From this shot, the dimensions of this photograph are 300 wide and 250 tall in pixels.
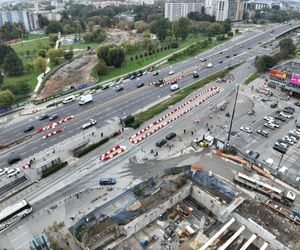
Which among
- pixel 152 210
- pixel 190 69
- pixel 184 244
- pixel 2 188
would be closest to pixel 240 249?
pixel 184 244

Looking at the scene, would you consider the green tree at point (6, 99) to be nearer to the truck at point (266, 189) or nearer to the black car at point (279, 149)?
the truck at point (266, 189)

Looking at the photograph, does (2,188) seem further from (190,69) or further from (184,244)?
(190,69)

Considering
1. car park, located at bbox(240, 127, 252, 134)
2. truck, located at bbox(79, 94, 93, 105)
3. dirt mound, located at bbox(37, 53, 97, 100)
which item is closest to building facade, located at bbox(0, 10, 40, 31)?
dirt mound, located at bbox(37, 53, 97, 100)

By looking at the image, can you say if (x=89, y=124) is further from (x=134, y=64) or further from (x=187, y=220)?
(x=134, y=64)

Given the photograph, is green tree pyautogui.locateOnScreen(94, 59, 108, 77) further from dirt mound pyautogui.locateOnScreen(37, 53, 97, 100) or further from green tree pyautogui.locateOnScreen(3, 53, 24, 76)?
green tree pyautogui.locateOnScreen(3, 53, 24, 76)

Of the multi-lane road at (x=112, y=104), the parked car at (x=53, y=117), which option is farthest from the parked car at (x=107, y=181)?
the parked car at (x=53, y=117)

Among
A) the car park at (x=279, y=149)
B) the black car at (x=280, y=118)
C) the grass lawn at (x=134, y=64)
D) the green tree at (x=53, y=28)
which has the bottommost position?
the car park at (x=279, y=149)

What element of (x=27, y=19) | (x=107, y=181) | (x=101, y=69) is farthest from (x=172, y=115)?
(x=27, y=19)
